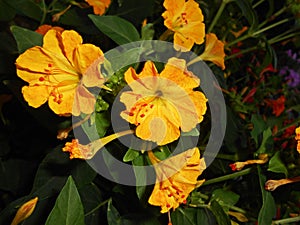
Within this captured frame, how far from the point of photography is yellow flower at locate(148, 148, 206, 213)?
0.51 m

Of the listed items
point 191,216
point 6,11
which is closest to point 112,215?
point 191,216

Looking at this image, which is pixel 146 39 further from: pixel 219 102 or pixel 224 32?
pixel 224 32

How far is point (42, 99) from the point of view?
0.50 meters

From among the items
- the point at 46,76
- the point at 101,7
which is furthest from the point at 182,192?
the point at 101,7

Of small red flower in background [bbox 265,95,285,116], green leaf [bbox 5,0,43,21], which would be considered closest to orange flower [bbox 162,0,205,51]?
green leaf [bbox 5,0,43,21]

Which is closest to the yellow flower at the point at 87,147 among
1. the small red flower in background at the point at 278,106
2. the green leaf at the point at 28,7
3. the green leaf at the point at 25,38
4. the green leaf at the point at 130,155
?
the green leaf at the point at 130,155

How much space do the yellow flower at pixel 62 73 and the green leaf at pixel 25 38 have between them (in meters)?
0.04

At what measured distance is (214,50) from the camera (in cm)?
68

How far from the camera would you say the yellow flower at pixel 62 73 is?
19.3 inches

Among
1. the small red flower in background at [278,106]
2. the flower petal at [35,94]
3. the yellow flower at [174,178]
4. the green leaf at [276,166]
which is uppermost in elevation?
the flower petal at [35,94]

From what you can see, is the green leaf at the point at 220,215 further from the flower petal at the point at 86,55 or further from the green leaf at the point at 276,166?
the flower petal at the point at 86,55

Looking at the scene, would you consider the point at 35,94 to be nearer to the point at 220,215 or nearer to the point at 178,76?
the point at 178,76

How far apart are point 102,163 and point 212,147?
0.15 meters

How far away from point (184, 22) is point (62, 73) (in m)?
0.15
